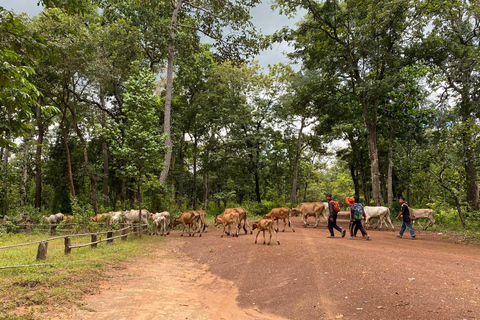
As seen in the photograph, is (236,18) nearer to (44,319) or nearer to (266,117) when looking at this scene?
(266,117)

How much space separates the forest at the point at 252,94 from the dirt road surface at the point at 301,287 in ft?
21.0

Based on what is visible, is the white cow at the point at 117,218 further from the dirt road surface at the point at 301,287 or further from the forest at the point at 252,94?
the dirt road surface at the point at 301,287

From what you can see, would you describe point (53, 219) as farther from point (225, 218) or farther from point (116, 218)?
point (225, 218)

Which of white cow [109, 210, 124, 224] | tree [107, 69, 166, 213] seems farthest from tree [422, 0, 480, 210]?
white cow [109, 210, 124, 224]

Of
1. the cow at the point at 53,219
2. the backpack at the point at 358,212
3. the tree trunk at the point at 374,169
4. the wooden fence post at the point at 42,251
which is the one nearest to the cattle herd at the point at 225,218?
the cow at the point at 53,219

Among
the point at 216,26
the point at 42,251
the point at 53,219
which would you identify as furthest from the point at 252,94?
the point at 42,251

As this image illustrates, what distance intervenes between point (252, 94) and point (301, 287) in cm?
2645

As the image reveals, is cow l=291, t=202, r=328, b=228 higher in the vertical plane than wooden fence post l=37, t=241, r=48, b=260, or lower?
higher

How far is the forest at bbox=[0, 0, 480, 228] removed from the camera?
1538 cm

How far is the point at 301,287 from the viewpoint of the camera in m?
6.80

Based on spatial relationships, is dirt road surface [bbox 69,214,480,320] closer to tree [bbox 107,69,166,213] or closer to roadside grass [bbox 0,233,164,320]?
roadside grass [bbox 0,233,164,320]

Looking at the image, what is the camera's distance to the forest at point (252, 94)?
50.4ft

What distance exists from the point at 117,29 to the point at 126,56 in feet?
6.89

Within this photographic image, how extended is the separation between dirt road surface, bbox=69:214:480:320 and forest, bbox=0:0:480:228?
6413 millimetres
